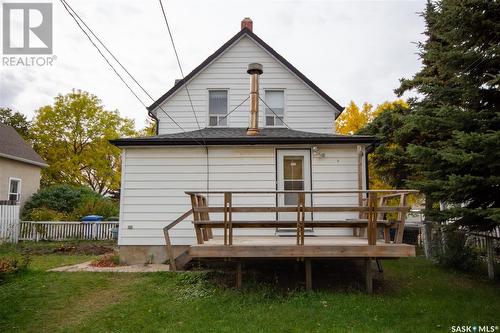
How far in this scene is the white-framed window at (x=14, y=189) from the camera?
61.7 ft

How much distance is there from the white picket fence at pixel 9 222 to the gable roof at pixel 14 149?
3845 mm

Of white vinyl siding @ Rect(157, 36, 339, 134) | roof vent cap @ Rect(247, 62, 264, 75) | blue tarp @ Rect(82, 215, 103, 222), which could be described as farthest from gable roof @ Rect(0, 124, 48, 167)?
roof vent cap @ Rect(247, 62, 264, 75)

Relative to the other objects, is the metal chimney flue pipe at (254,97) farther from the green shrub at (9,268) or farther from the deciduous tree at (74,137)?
the deciduous tree at (74,137)

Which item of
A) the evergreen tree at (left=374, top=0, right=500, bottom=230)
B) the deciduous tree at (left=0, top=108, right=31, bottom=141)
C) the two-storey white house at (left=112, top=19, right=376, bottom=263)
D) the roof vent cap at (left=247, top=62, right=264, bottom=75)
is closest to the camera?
the evergreen tree at (left=374, top=0, right=500, bottom=230)

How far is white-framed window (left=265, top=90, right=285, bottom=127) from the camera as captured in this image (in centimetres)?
1282

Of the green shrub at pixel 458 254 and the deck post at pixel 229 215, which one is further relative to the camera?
the green shrub at pixel 458 254

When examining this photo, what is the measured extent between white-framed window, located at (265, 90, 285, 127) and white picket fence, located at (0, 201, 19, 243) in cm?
1188

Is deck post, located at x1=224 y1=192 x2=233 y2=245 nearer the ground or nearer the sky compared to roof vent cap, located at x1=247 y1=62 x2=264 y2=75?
nearer the ground

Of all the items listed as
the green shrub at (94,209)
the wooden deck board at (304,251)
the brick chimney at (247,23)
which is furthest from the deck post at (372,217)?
the green shrub at (94,209)

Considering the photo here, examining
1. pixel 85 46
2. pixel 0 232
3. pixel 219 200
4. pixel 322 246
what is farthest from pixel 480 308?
pixel 0 232

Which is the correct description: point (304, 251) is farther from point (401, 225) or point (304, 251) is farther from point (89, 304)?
point (89, 304)

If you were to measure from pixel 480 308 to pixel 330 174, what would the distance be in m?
4.76

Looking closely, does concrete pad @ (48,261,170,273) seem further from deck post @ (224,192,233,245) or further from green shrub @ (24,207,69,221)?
green shrub @ (24,207,69,221)

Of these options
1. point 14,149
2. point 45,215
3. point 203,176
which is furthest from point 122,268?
point 14,149
